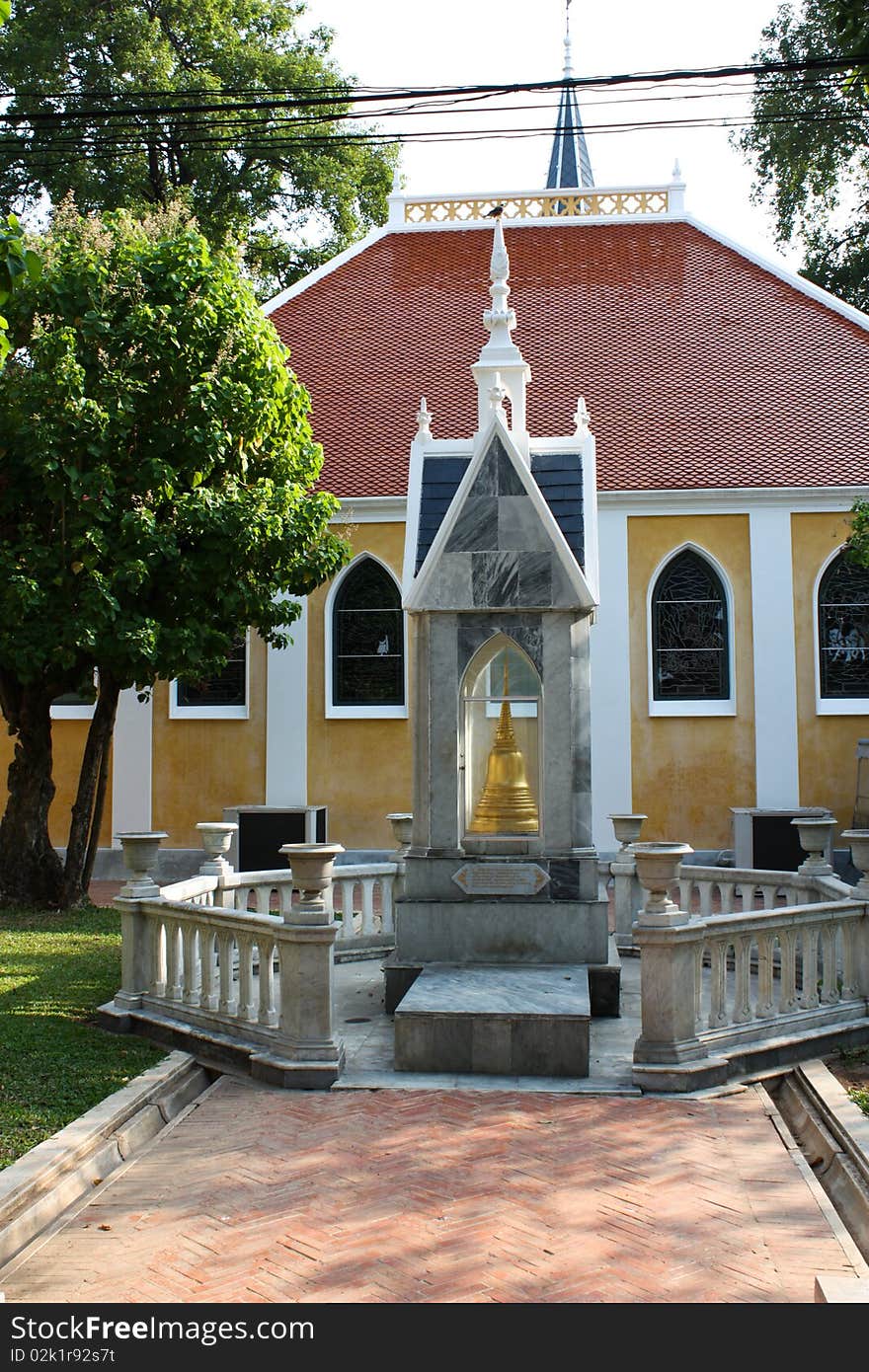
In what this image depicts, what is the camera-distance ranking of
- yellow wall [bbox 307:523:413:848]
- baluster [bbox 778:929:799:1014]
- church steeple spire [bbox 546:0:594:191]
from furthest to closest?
church steeple spire [bbox 546:0:594:191]
yellow wall [bbox 307:523:413:848]
baluster [bbox 778:929:799:1014]

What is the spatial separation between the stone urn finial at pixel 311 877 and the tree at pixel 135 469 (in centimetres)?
686

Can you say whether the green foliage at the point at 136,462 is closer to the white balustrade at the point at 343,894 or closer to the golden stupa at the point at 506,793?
the white balustrade at the point at 343,894

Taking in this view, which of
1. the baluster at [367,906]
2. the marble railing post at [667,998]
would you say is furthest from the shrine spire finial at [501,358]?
the marble railing post at [667,998]

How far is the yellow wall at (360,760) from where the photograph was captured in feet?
67.4

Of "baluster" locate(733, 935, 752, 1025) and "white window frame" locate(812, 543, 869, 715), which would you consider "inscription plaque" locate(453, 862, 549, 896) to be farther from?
→ "white window frame" locate(812, 543, 869, 715)

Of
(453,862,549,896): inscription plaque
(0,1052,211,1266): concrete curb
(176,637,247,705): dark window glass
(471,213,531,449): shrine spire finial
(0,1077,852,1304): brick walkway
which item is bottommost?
(0,1077,852,1304): brick walkway

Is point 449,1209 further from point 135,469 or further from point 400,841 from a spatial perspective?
point 135,469

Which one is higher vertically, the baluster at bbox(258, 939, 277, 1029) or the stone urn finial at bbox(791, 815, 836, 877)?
the stone urn finial at bbox(791, 815, 836, 877)

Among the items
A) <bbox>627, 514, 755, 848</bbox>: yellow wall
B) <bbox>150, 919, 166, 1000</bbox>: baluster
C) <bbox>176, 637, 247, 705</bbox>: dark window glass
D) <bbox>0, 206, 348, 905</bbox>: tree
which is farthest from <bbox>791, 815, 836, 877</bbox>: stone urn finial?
<bbox>176, 637, 247, 705</bbox>: dark window glass

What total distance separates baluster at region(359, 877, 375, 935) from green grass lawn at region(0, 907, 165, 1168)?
2.53m

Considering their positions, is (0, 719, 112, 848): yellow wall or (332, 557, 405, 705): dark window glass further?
(0, 719, 112, 848): yellow wall

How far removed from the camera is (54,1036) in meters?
9.12

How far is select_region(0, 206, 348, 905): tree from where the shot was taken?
47.2 feet

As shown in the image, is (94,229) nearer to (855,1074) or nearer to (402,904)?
(402,904)
